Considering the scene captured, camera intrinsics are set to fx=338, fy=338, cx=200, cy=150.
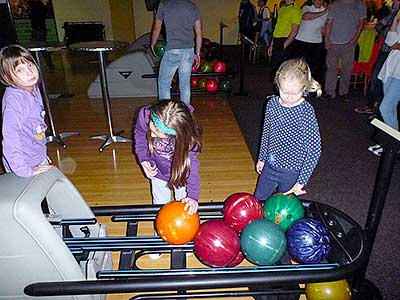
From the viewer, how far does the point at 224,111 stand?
4.79 m

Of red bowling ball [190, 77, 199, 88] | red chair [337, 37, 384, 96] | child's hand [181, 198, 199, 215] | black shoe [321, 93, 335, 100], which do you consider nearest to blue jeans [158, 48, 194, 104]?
red bowling ball [190, 77, 199, 88]

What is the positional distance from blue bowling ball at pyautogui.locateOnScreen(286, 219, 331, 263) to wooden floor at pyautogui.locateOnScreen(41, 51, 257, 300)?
0.79m

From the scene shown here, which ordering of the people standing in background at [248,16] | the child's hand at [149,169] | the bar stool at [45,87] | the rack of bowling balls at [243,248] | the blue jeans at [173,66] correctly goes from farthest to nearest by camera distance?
1. the people standing in background at [248,16]
2. the blue jeans at [173,66]
3. the bar stool at [45,87]
4. the child's hand at [149,169]
5. the rack of bowling balls at [243,248]

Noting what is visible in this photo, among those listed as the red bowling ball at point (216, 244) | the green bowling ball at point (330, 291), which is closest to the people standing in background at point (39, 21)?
the red bowling ball at point (216, 244)

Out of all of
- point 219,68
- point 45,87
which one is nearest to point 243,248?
point 45,87

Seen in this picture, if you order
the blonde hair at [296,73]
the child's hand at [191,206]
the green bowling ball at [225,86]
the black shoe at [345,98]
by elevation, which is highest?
the blonde hair at [296,73]

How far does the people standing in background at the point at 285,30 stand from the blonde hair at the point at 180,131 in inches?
128

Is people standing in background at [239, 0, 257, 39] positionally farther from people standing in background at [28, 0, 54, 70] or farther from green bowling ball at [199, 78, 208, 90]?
people standing in background at [28, 0, 54, 70]

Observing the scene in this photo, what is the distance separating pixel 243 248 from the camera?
1.55m

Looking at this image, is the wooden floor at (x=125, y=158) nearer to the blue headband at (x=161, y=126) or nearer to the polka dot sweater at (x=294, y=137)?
the polka dot sweater at (x=294, y=137)

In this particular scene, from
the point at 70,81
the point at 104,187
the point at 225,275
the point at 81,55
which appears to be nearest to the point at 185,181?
the point at 225,275

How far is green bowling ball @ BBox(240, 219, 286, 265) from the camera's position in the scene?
1489 millimetres

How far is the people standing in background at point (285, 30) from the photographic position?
4742 millimetres

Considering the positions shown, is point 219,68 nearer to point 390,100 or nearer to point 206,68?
point 206,68
